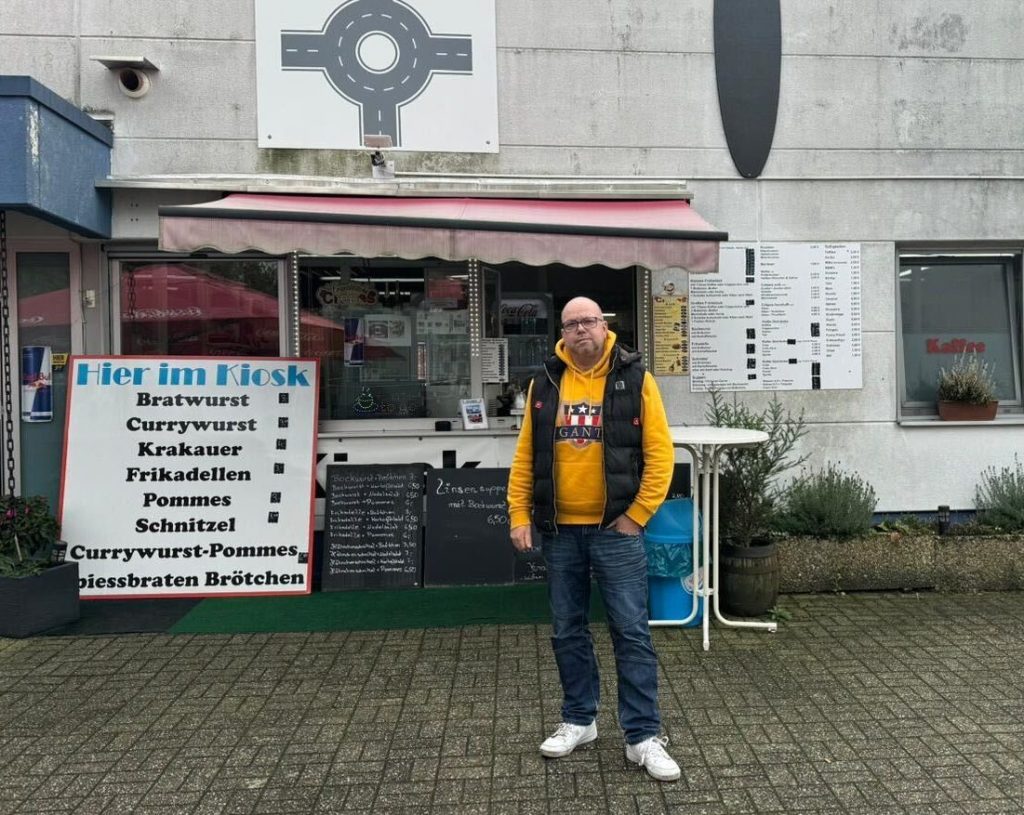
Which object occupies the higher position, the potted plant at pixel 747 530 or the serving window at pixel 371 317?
the serving window at pixel 371 317

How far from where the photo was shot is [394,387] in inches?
252

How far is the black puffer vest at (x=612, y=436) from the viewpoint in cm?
326

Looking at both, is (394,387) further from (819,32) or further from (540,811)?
(819,32)

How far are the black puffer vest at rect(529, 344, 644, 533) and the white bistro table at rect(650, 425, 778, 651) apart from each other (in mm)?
1169

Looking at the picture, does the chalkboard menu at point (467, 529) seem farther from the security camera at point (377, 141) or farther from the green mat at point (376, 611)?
the security camera at point (377, 141)

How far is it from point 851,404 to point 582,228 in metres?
2.94

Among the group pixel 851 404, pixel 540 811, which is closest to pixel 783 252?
pixel 851 404

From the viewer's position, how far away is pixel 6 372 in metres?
5.93

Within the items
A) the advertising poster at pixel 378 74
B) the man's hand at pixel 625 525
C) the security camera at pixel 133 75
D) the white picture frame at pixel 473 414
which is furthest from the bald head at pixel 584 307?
the security camera at pixel 133 75

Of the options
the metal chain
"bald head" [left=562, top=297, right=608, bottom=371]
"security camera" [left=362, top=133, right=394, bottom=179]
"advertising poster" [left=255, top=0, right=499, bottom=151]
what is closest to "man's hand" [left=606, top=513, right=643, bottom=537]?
"bald head" [left=562, top=297, right=608, bottom=371]

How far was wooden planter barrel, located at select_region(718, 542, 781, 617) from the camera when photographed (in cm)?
507

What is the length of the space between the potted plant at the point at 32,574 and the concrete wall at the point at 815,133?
2.74 meters

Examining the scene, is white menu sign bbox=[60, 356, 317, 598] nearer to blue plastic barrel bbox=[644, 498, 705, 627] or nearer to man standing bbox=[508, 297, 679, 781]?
blue plastic barrel bbox=[644, 498, 705, 627]

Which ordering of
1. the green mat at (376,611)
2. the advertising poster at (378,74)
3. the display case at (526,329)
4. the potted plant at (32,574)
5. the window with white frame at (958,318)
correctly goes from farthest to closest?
the window with white frame at (958,318) → the display case at (526,329) → the advertising poster at (378,74) → the green mat at (376,611) → the potted plant at (32,574)
